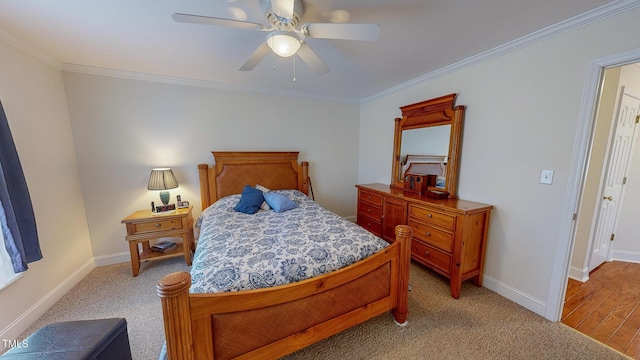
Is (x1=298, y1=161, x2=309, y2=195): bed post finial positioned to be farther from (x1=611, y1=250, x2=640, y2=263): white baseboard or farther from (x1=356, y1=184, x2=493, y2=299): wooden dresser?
(x1=611, y1=250, x2=640, y2=263): white baseboard

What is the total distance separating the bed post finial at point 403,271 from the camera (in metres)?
1.69

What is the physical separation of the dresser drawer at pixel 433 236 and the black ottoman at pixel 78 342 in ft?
8.27

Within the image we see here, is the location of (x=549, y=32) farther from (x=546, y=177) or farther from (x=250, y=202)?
(x=250, y=202)

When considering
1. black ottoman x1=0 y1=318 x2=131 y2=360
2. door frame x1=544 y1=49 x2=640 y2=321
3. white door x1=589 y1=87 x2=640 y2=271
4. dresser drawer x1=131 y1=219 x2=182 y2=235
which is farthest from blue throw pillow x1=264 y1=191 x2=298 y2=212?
white door x1=589 y1=87 x2=640 y2=271

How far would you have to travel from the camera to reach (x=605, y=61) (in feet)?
4.96

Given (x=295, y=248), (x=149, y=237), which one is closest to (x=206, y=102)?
(x=149, y=237)

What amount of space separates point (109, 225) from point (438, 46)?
4.13 m

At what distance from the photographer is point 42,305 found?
1.92 meters

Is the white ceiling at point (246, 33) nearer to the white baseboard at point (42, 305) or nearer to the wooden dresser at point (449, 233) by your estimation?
the wooden dresser at point (449, 233)

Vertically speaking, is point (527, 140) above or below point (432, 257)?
above

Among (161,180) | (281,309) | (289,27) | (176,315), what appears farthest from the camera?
(161,180)

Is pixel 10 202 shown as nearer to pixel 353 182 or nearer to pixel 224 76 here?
pixel 224 76

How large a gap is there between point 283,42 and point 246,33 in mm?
598

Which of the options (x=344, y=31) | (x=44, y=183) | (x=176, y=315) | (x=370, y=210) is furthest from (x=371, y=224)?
(x=44, y=183)
